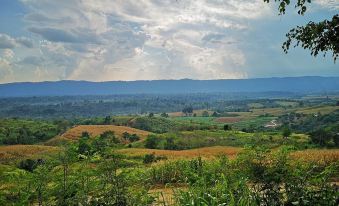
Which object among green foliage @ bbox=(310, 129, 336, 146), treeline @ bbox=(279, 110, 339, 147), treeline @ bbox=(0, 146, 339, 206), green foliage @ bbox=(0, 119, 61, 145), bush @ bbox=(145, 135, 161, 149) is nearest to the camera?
treeline @ bbox=(0, 146, 339, 206)

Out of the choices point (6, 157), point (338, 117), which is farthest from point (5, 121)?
point (338, 117)

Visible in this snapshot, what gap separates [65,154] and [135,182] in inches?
63.8

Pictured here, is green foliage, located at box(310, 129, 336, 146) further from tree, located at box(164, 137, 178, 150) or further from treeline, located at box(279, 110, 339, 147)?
tree, located at box(164, 137, 178, 150)

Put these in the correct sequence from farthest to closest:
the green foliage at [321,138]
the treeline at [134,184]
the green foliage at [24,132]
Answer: the green foliage at [24,132] → the green foliage at [321,138] → the treeline at [134,184]

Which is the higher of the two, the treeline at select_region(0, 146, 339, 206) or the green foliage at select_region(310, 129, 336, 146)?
the treeline at select_region(0, 146, 339, 206)

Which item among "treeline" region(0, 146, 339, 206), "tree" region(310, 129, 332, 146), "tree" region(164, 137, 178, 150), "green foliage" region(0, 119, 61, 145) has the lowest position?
"green foliage" region(0, 119, 61, 145)

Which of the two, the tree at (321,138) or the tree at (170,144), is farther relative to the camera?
the tree at (170,144)

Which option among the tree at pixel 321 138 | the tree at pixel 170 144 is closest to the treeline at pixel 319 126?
the tree at pixel 321 138

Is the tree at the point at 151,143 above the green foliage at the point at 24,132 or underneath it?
above

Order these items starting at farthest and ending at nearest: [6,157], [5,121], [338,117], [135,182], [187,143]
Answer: [5,121] < [338,117] < [187,143] < [6,157] < [135,182]

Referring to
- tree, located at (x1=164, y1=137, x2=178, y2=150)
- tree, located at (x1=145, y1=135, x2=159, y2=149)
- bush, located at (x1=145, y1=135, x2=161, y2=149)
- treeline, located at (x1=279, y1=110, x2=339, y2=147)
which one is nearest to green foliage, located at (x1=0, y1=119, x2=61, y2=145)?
bush, located at (x1=145, y1=135, x2=161, y2=149)

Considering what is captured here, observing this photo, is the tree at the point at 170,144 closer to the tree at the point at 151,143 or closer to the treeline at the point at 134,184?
the tree at the point at 151,143

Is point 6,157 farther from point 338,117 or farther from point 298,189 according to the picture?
point 338,117

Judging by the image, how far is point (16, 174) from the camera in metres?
8.52
